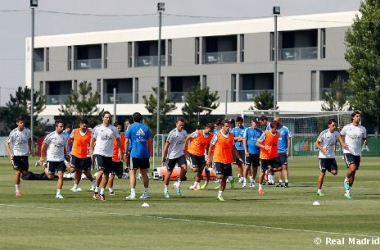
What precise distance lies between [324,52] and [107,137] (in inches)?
2789

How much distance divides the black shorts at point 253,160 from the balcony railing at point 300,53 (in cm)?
6307

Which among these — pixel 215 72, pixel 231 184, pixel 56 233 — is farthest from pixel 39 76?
pixel 56 233

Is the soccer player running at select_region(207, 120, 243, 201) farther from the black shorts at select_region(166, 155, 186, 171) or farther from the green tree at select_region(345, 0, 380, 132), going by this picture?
the green tree at select_region(345, 0, 380, 132)

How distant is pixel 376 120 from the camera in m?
85.9

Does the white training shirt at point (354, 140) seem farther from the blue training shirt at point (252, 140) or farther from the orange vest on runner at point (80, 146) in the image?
the orange vest on runner at point (80, 146)

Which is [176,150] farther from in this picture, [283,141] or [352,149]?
[283,141]

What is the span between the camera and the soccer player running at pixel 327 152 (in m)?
30.0

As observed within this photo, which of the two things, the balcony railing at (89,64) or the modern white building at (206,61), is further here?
the balcony railing at (89,64)

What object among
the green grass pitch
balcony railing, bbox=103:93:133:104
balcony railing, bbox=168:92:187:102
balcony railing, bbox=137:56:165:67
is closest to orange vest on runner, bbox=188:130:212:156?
the green grass pitch

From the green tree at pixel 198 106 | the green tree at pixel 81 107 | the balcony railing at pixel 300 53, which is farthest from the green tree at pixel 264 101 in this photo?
the green tree at pixel 81 107

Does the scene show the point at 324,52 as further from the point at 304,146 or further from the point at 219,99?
the point at 304,146

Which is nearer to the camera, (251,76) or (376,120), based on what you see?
(376,120)

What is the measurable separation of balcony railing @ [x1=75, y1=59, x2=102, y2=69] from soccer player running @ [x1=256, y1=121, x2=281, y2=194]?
82.4 meters

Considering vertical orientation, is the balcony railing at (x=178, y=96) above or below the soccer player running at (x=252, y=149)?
above
